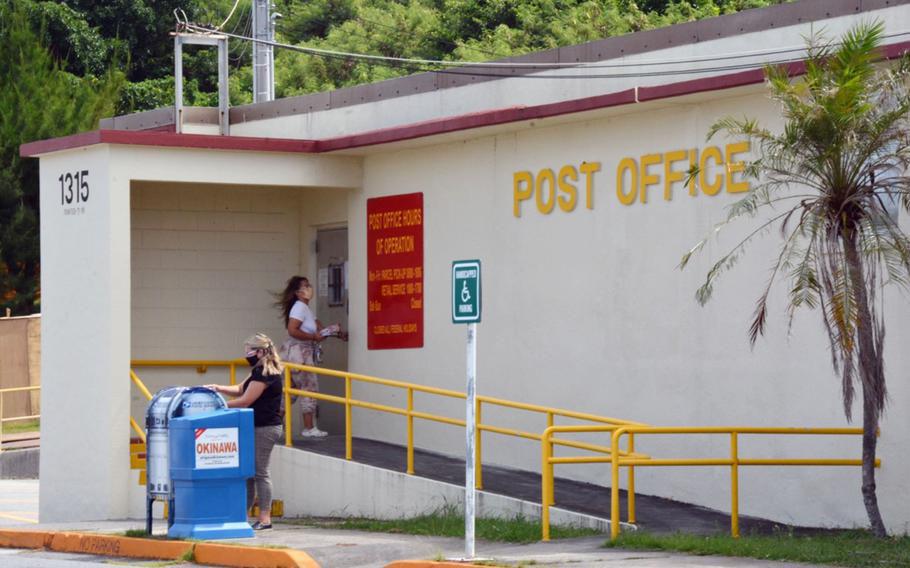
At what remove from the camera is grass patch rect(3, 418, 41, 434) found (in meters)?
31.9

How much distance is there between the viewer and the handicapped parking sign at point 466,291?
1158cm

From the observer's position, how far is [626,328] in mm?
15633

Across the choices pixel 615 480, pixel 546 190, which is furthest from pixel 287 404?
pixel 615 480

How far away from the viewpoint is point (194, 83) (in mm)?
45250

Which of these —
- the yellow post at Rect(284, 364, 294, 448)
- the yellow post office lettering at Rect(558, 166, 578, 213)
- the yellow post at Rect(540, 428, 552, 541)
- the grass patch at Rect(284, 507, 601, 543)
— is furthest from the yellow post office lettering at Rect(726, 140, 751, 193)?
the yellow post at Rect(284, 364, 294, 448)

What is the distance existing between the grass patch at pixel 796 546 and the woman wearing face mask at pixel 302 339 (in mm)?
6073

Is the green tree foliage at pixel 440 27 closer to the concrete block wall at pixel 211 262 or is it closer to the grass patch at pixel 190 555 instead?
the concrete block wall at pixel 211 262

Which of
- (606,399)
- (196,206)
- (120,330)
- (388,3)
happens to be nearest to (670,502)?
(606,399)

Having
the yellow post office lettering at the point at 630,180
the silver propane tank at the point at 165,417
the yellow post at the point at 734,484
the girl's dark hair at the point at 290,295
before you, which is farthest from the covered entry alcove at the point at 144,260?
the yellow post at the point at 734,484

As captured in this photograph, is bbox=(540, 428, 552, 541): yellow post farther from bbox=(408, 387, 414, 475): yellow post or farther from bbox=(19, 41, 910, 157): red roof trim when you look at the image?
bbox=(19, 41, 910, 157): red roof trim

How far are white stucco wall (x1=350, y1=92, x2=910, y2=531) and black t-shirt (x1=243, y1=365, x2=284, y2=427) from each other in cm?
311

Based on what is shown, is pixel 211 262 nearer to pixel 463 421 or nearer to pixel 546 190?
pixel 546 190

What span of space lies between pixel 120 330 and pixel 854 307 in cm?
849

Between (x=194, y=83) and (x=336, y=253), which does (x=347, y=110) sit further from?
(x=194, y=83)
